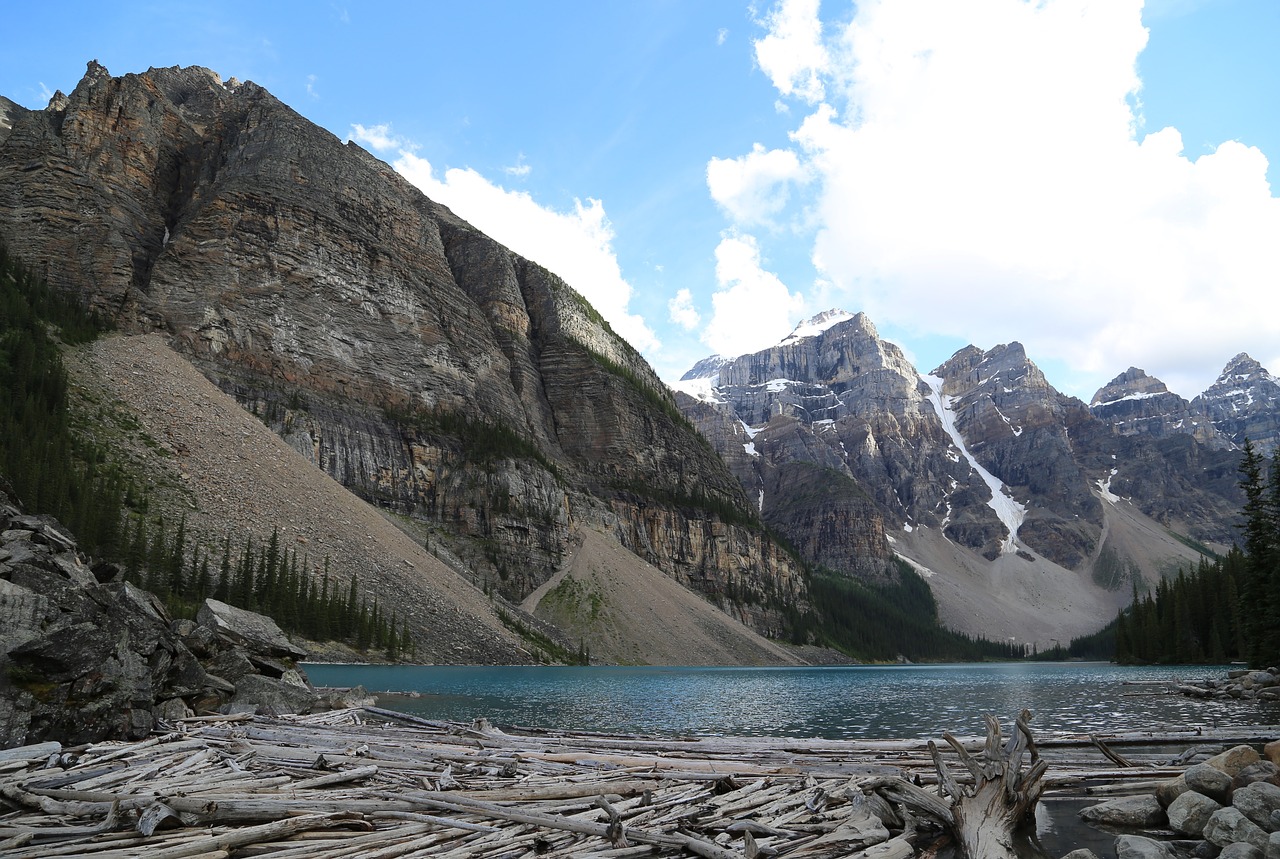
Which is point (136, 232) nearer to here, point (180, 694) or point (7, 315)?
point (7, 315)

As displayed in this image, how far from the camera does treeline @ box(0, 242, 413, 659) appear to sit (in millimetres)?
62781

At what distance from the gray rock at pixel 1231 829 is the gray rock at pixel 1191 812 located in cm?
49

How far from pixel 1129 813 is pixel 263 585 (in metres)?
71.1

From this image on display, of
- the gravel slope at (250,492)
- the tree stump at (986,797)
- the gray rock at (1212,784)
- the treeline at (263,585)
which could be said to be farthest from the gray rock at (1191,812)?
the gravel slope at (250,492)

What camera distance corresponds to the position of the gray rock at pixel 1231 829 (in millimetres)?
11117

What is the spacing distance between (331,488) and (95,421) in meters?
25.4

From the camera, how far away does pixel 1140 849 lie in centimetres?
1098

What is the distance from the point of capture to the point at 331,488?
93.4 m

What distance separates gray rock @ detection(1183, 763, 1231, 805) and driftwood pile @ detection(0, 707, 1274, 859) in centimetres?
230

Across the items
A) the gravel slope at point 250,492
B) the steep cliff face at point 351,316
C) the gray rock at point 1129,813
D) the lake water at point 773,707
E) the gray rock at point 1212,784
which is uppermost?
the steep cliff face at point 351,316

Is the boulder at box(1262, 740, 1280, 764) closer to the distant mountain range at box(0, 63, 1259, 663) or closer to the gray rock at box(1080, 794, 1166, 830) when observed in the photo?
the gray rock at box(1080, 794, 1166, 830)

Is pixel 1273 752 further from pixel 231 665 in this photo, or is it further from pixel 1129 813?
pixel 231 665

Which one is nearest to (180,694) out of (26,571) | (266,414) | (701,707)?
(26,571)

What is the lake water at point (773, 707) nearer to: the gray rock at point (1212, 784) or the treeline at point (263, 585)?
the treeline at point (263, 585)
